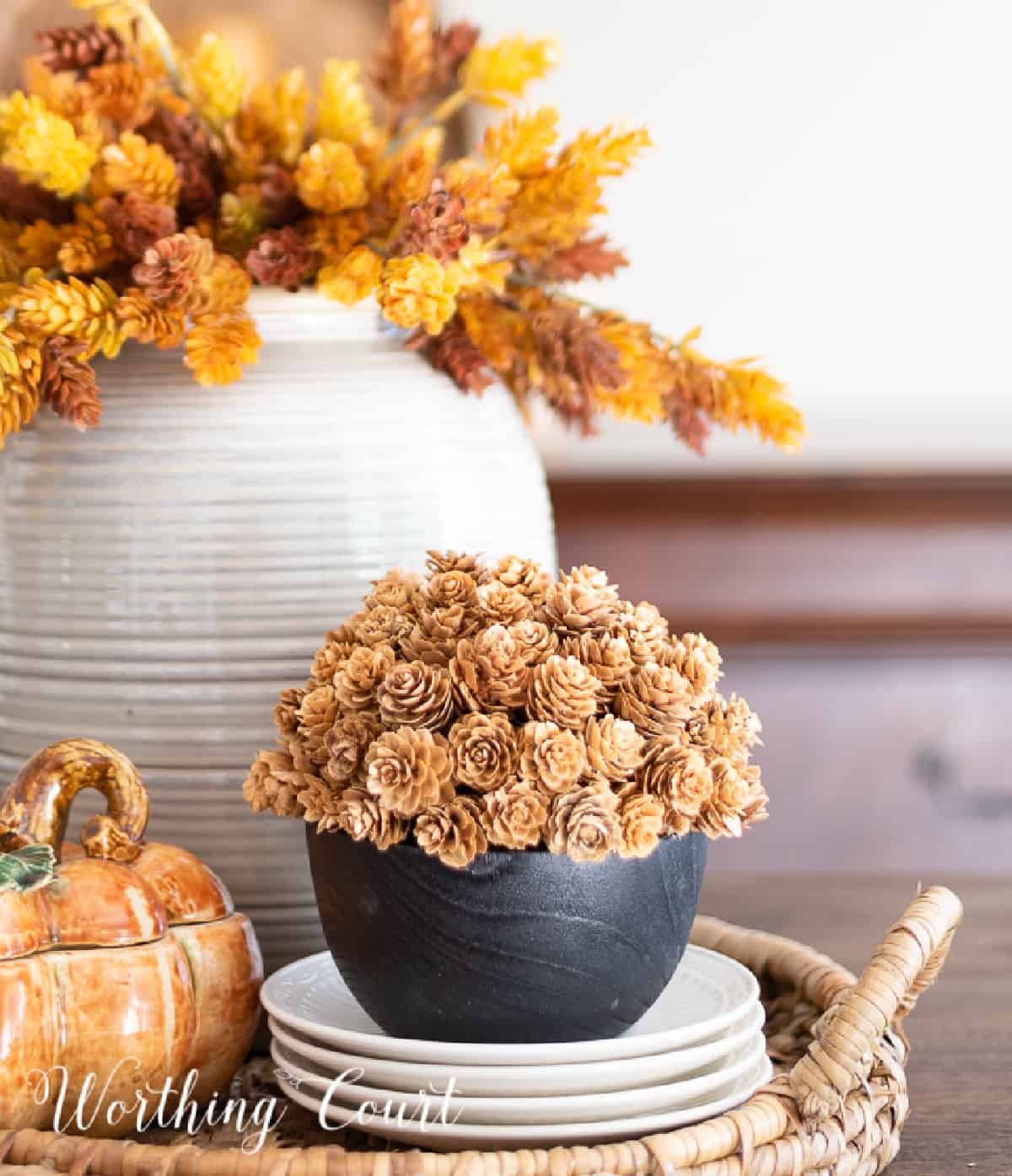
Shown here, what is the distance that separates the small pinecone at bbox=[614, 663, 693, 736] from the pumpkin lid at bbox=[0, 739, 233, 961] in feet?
0.59

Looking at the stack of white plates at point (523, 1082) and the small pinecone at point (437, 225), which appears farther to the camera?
the small pinecone at point (437, 225)

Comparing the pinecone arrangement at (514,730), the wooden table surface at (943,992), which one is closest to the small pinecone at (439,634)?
the pinecone arrangement at (514,730)

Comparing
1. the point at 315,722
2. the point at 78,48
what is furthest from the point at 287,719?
the point at 78,48

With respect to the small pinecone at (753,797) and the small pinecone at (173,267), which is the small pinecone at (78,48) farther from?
the small pinecone at (753,797)

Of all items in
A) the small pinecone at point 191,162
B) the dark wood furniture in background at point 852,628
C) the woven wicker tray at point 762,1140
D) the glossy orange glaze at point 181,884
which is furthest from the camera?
the dark wood furniture in background at point 852,628

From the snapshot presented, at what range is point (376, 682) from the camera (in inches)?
19.7

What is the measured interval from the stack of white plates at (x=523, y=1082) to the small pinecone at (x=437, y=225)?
12.0 inches

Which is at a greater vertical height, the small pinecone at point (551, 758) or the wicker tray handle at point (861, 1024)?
the small pinecone at point (551, 758)

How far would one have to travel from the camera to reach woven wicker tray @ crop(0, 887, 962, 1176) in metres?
0.42

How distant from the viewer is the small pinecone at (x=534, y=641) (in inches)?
19.1

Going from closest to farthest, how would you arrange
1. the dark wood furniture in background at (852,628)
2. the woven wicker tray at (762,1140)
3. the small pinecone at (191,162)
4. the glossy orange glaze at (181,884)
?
the woven wicker tray at (762,1140) < the glossy orange glaze at (181,884) < the small pinecone at (191,162) < the dark wood furniture in background at (852,628)

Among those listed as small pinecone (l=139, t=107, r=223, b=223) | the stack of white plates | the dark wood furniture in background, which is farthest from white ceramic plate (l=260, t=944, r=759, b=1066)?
the dark wood furniture in background

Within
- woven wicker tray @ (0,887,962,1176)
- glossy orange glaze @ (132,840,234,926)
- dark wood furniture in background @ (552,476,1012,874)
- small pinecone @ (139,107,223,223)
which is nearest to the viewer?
woven wicker tray @ (0,887,962,1176)

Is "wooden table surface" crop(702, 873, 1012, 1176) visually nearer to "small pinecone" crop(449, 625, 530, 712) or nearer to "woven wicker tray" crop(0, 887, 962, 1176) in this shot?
"woven wicker tray" crop(0, 887, 962, 1176)
